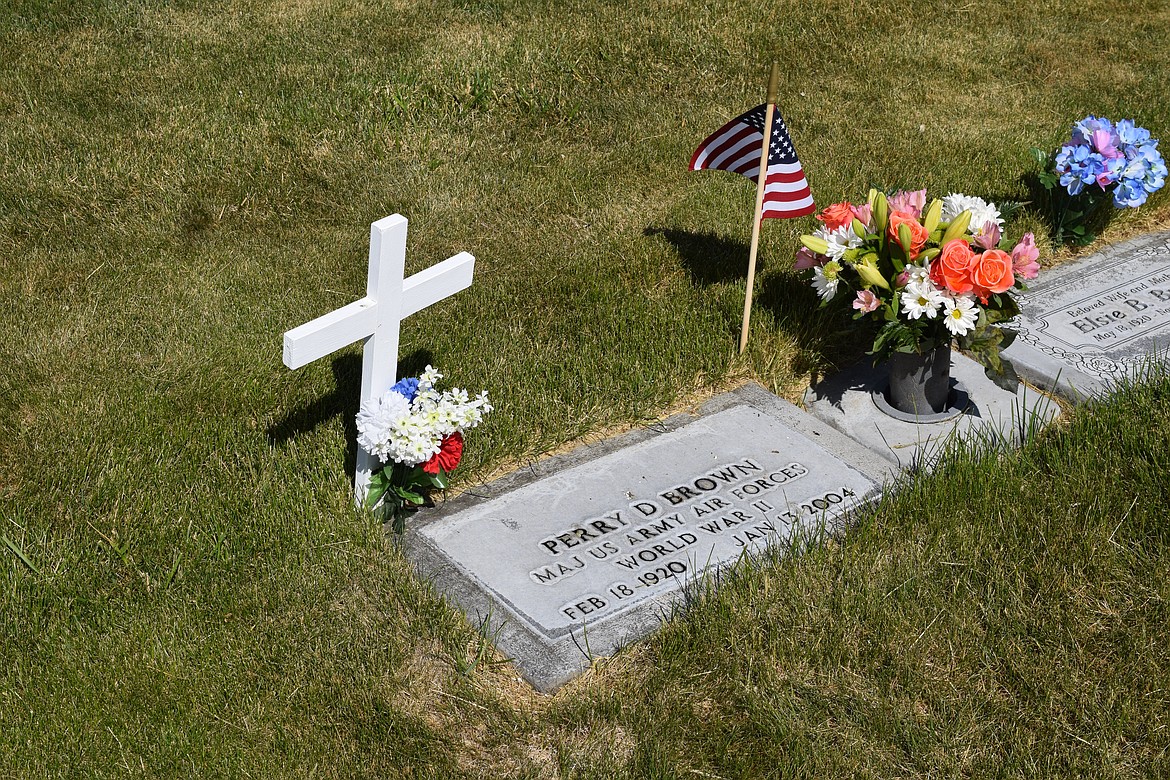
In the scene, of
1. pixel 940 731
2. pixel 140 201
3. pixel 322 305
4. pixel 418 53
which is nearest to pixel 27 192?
pixel 140 201

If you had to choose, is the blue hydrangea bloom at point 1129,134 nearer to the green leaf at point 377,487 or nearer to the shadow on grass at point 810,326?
the shadow on grass at point 810,326

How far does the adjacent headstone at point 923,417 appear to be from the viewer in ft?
13.8

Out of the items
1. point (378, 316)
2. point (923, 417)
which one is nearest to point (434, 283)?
point (378, 316)

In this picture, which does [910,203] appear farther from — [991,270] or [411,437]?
[411,437]

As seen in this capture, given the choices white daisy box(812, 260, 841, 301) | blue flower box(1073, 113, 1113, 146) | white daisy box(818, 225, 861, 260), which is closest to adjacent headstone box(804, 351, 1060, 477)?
white daisy box(812, 260, 841, 301)

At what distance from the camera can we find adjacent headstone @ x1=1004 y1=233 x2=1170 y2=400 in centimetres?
463

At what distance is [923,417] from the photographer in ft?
14.3

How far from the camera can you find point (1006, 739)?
3078 mm

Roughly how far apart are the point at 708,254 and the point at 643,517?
6.03 ft

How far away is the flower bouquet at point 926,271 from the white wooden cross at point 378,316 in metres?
1.32

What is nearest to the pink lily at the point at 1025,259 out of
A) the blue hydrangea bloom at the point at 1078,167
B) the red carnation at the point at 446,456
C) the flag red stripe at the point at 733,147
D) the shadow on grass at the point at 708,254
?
the flag red stripe at the point at 733,147

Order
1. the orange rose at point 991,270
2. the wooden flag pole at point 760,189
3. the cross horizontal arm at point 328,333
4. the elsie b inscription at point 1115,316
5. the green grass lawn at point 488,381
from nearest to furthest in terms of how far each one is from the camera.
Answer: the green grass lawn at point 488,381
the cross horizontal arm at point 328,333
the orange rose at point 991,270
the wooden flag pole at point 760,189
the elsie b inscription at point 1115,316

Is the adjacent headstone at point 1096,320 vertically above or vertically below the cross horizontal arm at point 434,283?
below

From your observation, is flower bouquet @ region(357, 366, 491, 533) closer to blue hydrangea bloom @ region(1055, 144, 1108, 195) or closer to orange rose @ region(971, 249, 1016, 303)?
orange rose @ region(971, 249, 1016, 303)
